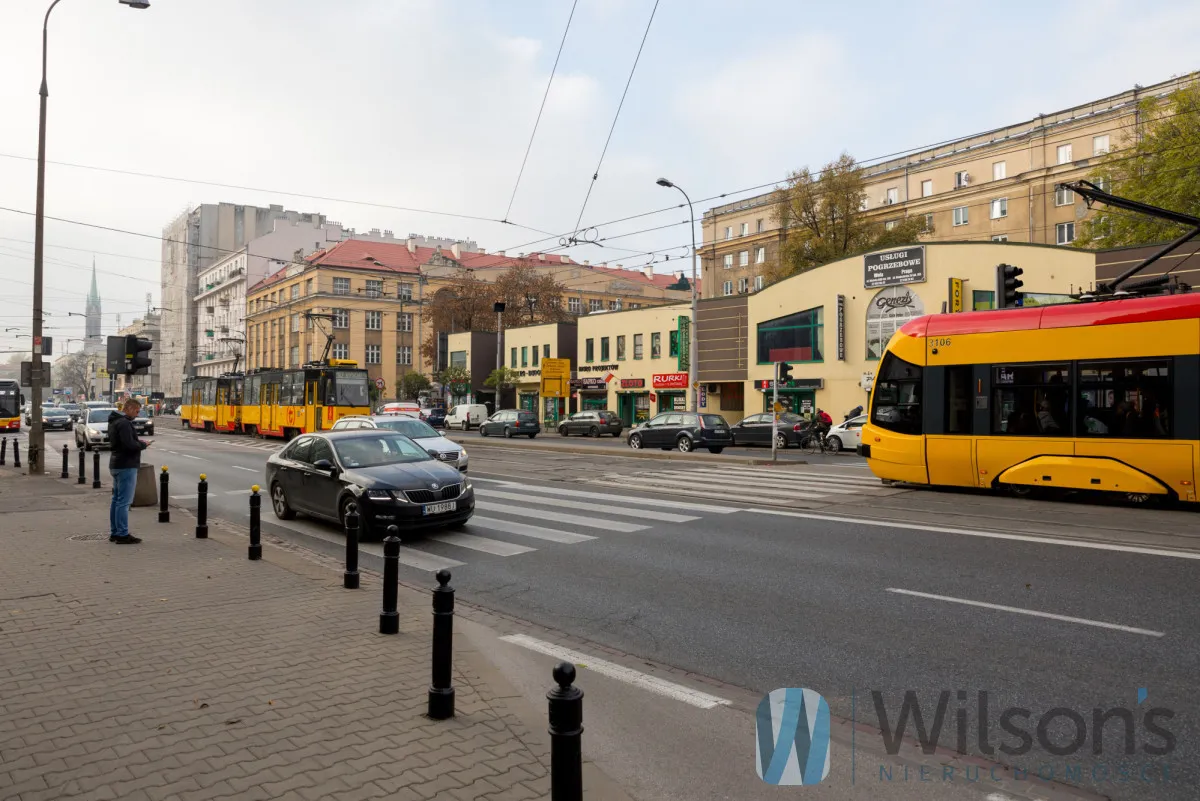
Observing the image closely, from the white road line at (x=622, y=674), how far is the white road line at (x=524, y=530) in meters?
3.98

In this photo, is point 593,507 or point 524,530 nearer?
point 524,530

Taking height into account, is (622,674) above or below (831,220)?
below

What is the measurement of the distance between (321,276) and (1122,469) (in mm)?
69988

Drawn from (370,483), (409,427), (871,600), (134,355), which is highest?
(134,355)

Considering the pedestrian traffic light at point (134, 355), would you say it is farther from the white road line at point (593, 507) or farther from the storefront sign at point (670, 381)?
the storefront sign at point (670, 381)

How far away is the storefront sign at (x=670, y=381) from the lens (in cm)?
Answer: 4409

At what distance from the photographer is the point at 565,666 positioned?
2.79 meters

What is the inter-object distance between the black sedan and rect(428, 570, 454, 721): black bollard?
5.80 meters

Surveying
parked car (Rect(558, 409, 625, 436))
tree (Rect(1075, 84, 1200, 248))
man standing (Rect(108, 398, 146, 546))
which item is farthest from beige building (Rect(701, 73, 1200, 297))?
man standing (Rect(108, 398, 146, 546))

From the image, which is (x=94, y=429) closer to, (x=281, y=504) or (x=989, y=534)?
(x=281, y=504)

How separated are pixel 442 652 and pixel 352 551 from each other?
11.4ft

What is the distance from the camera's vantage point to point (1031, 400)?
13250 mm

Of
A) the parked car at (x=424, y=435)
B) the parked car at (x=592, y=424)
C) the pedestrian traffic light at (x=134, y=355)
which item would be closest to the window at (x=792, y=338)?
the parked car at (x=592, y=424)

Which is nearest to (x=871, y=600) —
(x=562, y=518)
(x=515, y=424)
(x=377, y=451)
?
(x=562, y=518)
